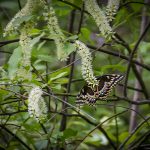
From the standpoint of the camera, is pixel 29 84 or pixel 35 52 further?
pixel 35 52

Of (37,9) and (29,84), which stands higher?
(37,9)

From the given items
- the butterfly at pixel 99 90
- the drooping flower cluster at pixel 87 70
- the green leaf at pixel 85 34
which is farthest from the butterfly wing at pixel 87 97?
the green leaf at pixel 85 34

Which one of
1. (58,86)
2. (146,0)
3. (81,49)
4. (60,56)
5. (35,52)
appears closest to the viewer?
(81,49)

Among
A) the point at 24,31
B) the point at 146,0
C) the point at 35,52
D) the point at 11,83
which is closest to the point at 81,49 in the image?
the point at 24,31

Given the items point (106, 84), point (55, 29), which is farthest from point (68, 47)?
point (106, 84)

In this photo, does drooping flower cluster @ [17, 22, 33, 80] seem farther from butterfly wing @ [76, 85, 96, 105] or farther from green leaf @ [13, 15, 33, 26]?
butterfly wing @ [76, 85, 96, 105]

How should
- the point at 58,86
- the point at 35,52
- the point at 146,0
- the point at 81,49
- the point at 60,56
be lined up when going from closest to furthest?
the point at 81,49
the point at 60,56
the point at 58,86
the point at 35,52
the point at 146,0

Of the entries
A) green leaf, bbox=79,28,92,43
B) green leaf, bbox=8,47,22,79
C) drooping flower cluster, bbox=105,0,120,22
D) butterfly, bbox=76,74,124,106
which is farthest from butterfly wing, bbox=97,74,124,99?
green leaf, bbox=79,28,92,43

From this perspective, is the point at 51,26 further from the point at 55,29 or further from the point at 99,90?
the point at 99,90

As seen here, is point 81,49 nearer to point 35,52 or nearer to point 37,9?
point 37,9
